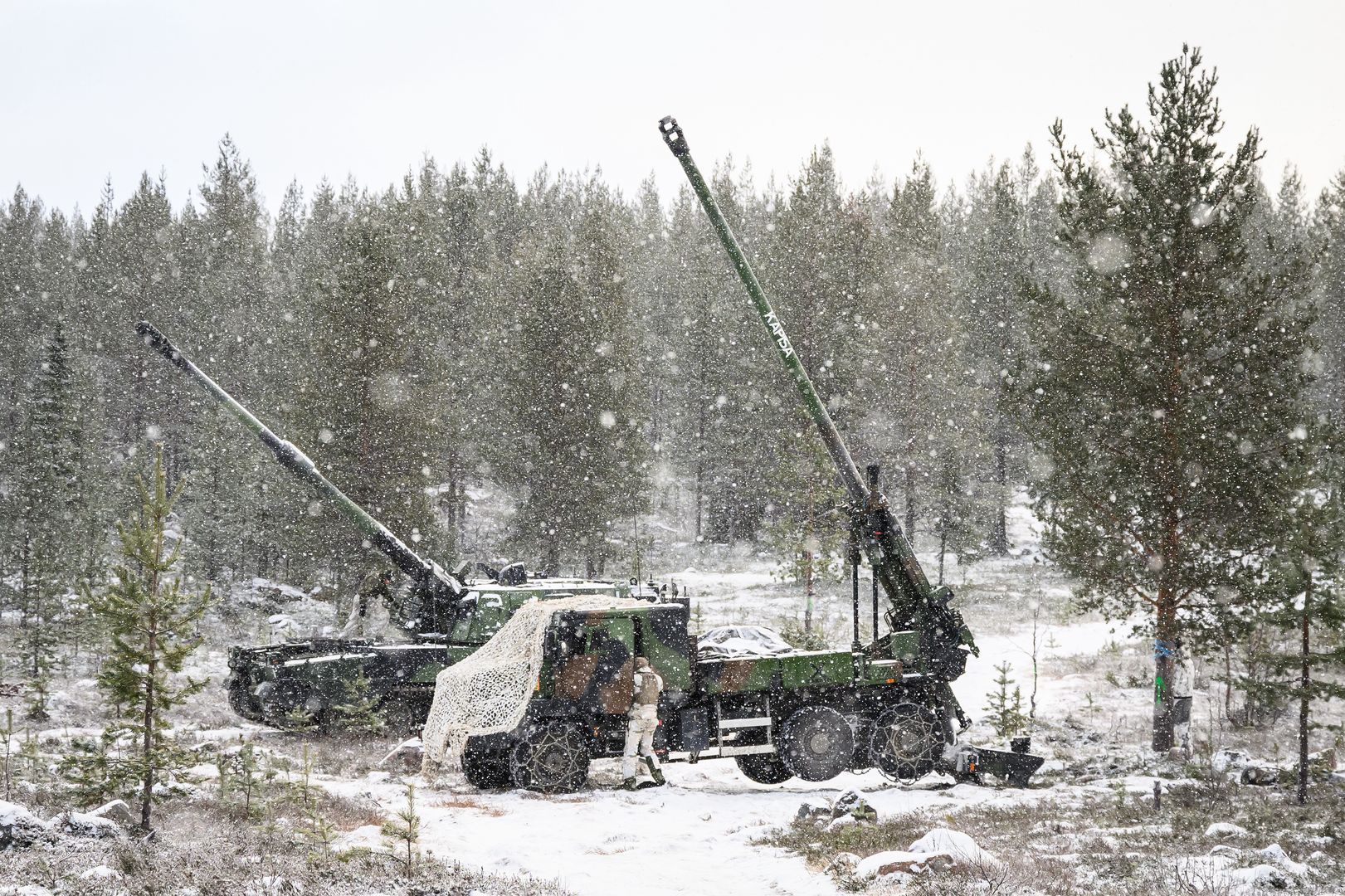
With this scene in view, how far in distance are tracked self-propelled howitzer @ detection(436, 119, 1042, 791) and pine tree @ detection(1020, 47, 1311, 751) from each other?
8.97 ft

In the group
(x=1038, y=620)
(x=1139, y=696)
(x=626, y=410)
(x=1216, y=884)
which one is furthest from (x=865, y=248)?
(x=1216, y=884)

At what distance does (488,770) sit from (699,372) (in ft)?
92.7

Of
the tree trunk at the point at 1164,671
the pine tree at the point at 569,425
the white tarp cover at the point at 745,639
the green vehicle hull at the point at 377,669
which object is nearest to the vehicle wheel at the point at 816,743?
the green vehicle hull at the point at 377,669

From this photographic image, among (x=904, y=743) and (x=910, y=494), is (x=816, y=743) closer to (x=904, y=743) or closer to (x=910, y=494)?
(x=904, y=743)

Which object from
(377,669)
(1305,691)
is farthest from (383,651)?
(1305,691)

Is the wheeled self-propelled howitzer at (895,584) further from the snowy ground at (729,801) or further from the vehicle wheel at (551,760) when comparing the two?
the vehicle wheel at (551,760)

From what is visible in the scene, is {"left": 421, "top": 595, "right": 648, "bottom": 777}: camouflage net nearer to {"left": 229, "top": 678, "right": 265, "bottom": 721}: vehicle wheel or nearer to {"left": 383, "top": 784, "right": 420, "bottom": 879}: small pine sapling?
{"left": 383, "top": 784, "right": 420, "bottom": 879}: small pine sapling

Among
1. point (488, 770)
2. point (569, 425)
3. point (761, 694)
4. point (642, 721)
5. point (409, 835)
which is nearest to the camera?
point (409, 835)

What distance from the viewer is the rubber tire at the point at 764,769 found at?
571 inches

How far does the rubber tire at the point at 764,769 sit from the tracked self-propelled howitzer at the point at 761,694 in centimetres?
2

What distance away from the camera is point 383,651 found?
16312 mm

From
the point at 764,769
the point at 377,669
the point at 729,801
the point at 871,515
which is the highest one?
the point at 871,515

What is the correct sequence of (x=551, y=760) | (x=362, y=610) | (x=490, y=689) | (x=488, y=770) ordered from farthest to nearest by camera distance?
(x=362, y=610) → (x=488, y=770) → (x=551, y=760) → (x=490, y=689)

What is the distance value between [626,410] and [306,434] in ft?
28.3
